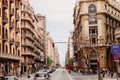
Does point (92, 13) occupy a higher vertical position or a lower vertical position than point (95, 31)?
higher

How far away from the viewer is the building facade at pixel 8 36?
69.8m

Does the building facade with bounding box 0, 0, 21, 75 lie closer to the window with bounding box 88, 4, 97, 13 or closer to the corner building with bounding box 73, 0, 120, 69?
the corner building with bounding box 73, 0, 120, 69

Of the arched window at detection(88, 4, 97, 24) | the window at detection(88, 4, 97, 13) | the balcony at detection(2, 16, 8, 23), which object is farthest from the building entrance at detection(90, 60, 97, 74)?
the balcony at detection(2, 16, 8, 23)

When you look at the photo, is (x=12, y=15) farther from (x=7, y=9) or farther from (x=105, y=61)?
(x=105, y=61)

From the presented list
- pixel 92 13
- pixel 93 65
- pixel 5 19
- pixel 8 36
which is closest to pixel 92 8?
pixel 92 13

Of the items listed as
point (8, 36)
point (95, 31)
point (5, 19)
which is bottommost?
point (8, 36)

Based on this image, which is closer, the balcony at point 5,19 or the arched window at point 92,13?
the balcony at point 5,19

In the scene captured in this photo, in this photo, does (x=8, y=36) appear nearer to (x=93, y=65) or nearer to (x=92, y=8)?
(x=93, y=65)

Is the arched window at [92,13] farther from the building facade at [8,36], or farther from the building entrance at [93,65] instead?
the building facade at [8,36]

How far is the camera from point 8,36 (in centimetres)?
7638

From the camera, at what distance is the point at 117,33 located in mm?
78125

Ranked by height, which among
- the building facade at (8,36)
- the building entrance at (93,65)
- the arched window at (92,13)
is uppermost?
the arched window at (92,13)

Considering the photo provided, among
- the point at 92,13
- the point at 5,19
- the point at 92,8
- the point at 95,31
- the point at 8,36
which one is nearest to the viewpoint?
the point at 5,19

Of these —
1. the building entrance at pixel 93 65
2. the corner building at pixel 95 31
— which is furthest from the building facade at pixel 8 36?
the building entrance at pixel 93 65
